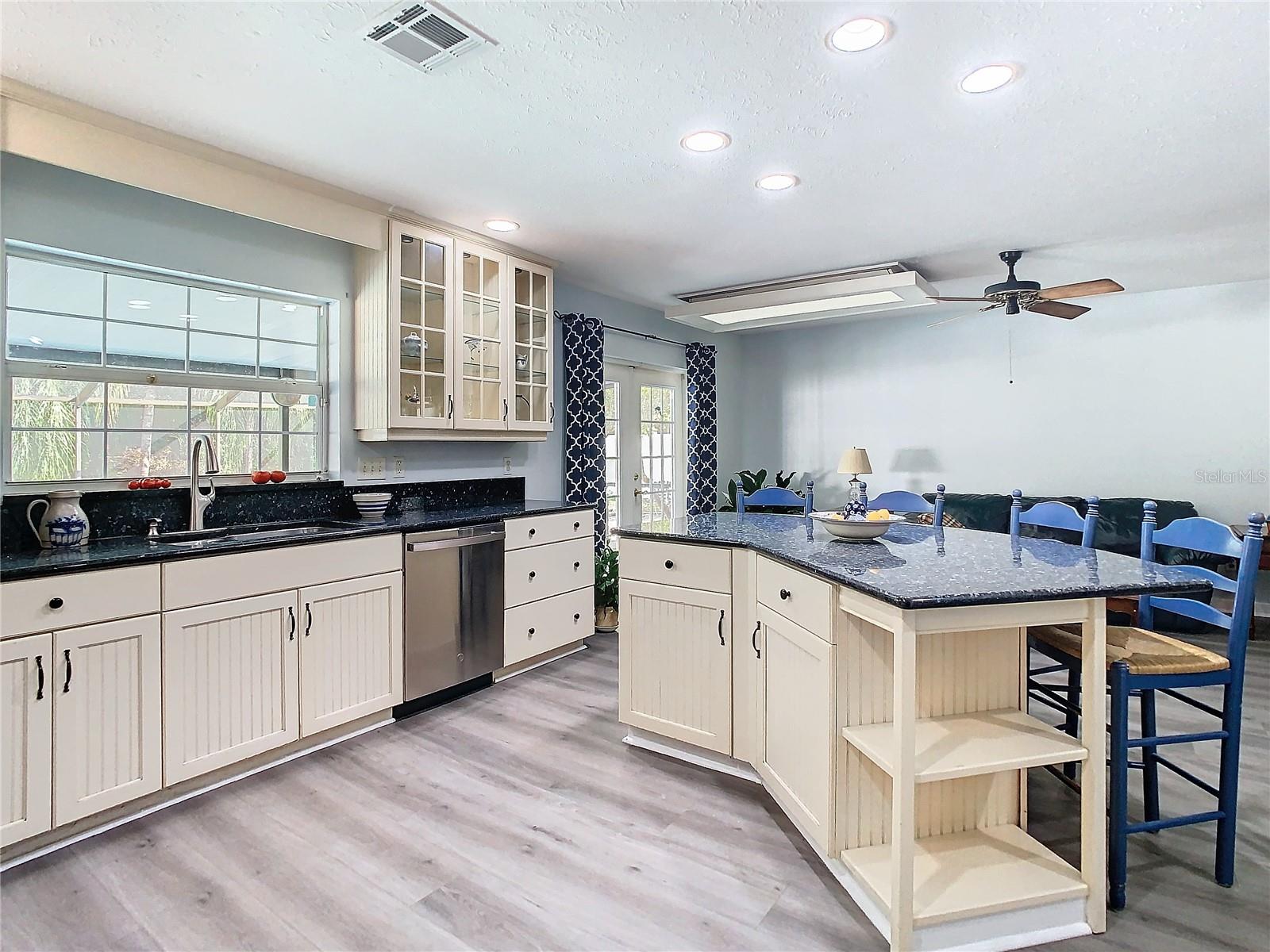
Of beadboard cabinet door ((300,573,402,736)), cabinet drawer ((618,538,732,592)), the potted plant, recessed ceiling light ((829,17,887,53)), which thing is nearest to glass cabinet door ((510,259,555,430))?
the potted plant

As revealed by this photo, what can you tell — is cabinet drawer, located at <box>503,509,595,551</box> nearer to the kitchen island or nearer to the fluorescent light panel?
the kitchen island

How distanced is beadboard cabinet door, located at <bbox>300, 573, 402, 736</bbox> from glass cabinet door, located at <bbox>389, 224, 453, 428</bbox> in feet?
3.09

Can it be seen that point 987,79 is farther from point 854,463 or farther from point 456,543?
point 854,463

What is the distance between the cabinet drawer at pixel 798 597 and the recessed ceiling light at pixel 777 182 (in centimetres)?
168

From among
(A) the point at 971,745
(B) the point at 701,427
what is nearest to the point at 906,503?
(A) the point at 971,745

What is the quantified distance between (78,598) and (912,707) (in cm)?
246

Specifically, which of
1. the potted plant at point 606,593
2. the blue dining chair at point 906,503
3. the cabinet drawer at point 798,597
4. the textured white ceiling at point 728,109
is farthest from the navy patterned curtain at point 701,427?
the cabinet drawer at point 798,597

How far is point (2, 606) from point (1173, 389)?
21.9 feet

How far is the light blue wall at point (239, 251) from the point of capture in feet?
8.15

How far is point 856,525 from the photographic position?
2.40 m

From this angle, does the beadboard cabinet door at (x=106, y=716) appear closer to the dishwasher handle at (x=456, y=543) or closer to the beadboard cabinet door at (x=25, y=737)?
the beadboard cabinet door at (x=25, y=737)

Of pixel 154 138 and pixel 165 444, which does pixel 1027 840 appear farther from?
pixel 154 138

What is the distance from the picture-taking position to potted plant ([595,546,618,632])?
4.59 meters

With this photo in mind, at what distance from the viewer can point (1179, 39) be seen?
6.35 ft
